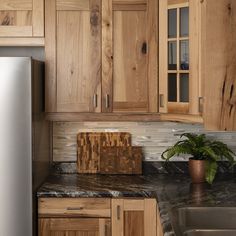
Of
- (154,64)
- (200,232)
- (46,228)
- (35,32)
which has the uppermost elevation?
(35,32)

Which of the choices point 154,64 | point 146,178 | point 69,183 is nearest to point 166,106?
point 154,64

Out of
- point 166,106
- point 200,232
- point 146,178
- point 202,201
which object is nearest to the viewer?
point 200,232

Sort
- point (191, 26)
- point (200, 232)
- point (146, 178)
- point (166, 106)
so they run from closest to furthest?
point (200, 232) → point (191, 26) → point (166, 106) → point (146, 178)

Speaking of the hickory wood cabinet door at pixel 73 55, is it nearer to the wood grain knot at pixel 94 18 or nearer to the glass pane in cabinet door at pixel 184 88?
the wood grain knot at pixel 94 18

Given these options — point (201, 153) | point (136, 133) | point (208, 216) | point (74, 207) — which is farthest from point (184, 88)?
point (74, 207)

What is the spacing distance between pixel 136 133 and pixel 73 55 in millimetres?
751

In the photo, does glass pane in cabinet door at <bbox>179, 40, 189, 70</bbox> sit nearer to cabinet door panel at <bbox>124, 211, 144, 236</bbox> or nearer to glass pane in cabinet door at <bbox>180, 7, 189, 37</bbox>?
glass pane in cabinet door at <bbox>180, 7, 189, 37</bbox>

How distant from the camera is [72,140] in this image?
140 inches

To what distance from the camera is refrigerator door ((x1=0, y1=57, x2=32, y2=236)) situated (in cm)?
279

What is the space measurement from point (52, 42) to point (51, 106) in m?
0.41

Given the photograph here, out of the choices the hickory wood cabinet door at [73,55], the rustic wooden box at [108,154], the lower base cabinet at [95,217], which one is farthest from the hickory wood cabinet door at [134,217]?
the hickory wood cabinet door at [73,55]

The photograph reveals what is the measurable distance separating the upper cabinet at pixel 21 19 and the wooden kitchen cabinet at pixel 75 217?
1056 mm

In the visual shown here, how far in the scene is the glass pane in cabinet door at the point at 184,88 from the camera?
2.92 meters

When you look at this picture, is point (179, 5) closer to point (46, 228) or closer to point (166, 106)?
point (166, 106)
